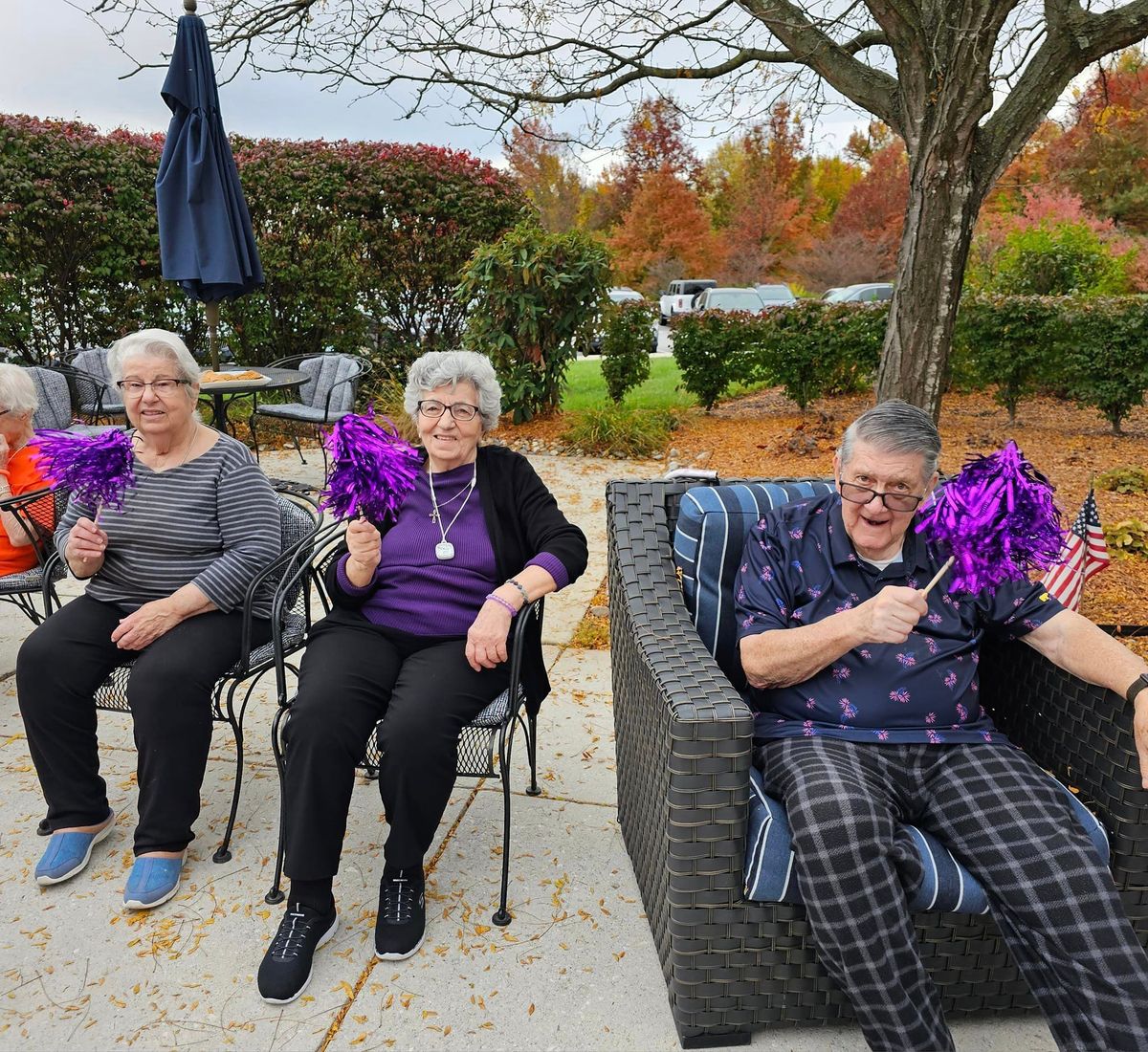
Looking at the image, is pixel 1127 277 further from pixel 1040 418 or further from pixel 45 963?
pixel 45 963

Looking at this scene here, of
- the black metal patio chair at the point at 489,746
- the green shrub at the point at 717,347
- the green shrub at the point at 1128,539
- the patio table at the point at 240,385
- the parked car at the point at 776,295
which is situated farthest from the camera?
the parked car at the point at 776,295

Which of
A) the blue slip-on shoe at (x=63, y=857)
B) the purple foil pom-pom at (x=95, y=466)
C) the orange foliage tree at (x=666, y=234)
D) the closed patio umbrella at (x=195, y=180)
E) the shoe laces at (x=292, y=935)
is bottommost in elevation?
the blue slip-on shoe at (x=63, y=857)

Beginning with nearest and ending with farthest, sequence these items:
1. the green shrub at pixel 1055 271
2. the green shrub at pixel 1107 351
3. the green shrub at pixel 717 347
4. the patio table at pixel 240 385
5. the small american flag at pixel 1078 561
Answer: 1. the small american flag at pixel 1078 561
2. the patio table at pixel 240 385
3. the green shrub at pixel 1107 351
4. the green shrub at pixel 717 347
5. the green shrub at pixel 1055 271

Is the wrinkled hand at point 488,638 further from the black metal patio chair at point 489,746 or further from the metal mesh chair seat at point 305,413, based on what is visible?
the metal mesh chair seat at point 305,413

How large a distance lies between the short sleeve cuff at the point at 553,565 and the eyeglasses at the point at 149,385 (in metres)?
1.13

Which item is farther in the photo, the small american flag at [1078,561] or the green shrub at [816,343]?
the green shrub at [816,343]

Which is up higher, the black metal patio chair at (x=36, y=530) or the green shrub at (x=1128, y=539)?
the black metal patio chair at (x=36, y=530)

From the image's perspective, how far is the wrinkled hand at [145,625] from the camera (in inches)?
86.3

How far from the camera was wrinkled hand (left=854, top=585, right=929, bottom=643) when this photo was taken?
1.64 metres

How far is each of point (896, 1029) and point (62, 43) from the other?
6.36m

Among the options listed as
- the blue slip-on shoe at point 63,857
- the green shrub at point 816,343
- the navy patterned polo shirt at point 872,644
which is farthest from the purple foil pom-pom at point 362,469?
the green shrub at point 816,343

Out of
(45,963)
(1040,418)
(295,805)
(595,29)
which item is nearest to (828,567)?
(295,805)

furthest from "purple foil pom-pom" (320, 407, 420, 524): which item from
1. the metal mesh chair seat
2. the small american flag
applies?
the metal mesh chair seat

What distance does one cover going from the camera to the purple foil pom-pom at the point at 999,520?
64.7 inches
